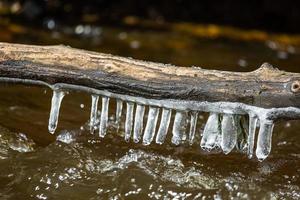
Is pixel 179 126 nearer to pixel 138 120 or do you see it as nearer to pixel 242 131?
pixel 138 120

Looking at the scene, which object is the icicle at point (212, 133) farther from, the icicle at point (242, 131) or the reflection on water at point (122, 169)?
the reflection on water at point (122, 169)

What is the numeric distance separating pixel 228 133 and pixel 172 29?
5.31 meters

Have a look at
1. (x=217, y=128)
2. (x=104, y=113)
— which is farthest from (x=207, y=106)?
(x=104, y=113)

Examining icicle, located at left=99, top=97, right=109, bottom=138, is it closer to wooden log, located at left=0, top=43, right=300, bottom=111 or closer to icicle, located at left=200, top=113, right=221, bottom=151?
wooden log, located at left=0, top=43, right=300, bottom=111

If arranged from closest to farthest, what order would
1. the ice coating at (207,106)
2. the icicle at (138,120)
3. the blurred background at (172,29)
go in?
1. the ice coating at (207,106)
2. the icicle at (138,120)
3. the blurred background at (172,29)

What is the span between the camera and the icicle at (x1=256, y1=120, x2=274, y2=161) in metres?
2.56

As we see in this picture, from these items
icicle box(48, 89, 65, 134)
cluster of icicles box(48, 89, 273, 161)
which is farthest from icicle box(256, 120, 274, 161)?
icicle box(48, 89, 65, 134)

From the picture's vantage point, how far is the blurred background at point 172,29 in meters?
6.32

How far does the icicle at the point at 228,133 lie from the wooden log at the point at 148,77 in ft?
0.34

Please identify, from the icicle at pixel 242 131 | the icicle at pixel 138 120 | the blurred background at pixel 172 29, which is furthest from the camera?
the blurred background at pixel 172 29

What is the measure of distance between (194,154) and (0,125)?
128cm

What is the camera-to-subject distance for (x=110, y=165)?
3.08 m

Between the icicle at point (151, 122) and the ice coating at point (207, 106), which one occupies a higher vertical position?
the ice coating at point (207, 106)

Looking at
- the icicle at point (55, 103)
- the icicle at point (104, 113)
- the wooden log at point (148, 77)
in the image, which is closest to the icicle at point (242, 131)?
the wooden log at point (148, 77)
